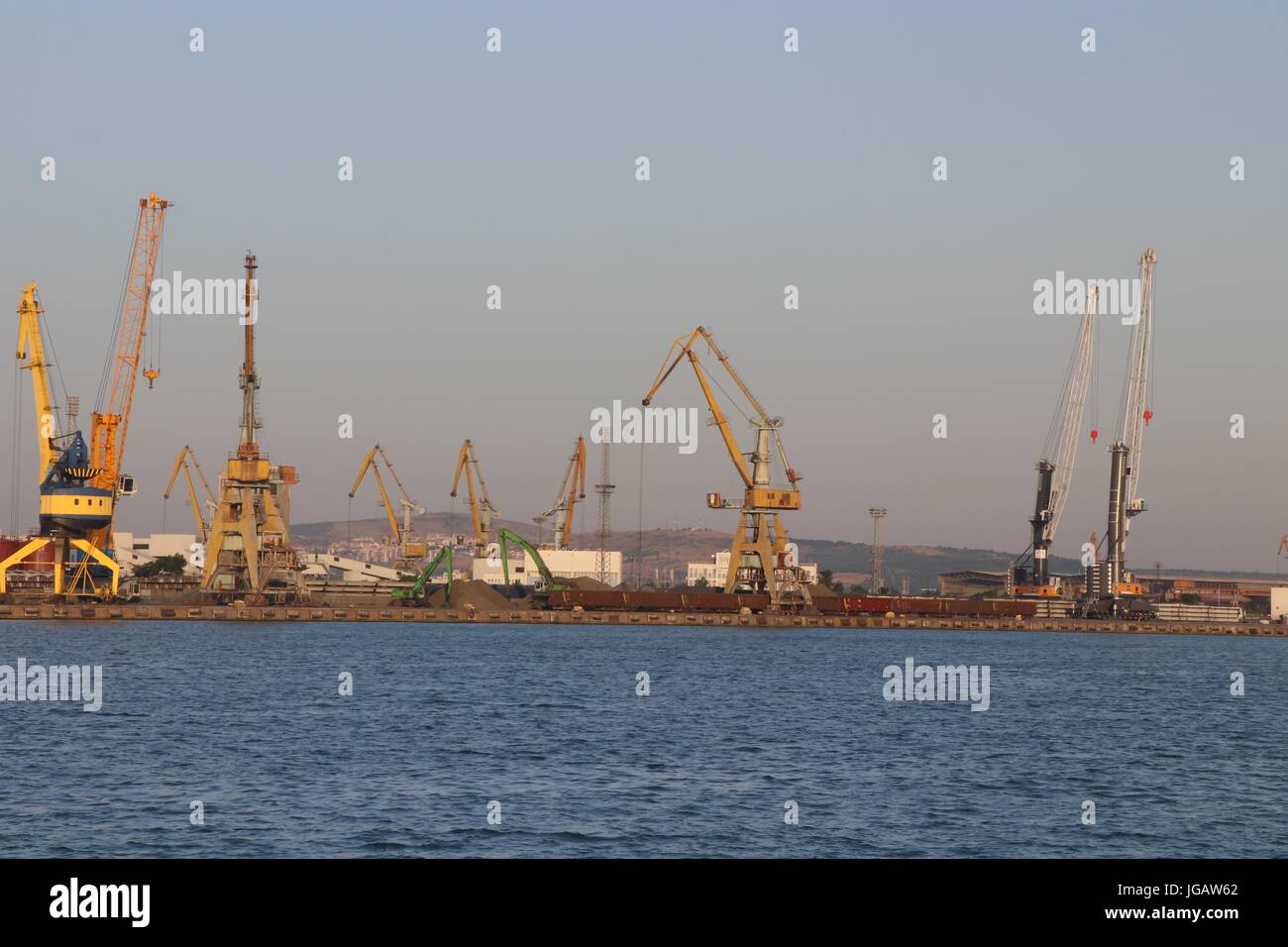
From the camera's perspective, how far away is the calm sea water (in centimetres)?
2650

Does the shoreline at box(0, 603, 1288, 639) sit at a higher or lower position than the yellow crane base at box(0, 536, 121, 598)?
lower

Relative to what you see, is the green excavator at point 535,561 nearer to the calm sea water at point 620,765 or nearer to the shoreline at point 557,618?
the shoreline at point 557,618

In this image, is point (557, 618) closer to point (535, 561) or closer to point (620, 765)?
point (535, 561)

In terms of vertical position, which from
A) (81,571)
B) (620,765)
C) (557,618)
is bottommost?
(557,618)

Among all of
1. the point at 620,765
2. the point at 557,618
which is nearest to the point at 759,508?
the point at 557,618

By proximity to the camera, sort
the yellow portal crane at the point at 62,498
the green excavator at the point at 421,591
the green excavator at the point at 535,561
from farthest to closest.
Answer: the green excavator at the point at 535,561, the green excavator at the point at 421,591, the yellow portal crane at the point at 62,498

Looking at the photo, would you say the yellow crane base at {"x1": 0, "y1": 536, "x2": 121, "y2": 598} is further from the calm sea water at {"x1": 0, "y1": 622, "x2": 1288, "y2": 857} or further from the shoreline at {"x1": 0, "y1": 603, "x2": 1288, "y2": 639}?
the calm sea water at {"x1": 0, "y1": 622, "x2": 1288, "y2": 857}

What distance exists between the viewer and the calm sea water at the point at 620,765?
86.9 ft

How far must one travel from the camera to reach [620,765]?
3591 cm

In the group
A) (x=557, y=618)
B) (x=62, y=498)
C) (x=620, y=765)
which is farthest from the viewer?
(x=557, y=618)

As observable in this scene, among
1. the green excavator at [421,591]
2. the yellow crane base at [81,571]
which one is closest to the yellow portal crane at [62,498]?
the yellow crane base at [81,571]

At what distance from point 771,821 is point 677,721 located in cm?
1859

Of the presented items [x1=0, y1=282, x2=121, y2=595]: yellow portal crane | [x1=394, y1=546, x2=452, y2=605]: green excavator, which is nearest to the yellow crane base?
[x1=0, y1=282, x2=121, y2=595]: yellow portal crane
